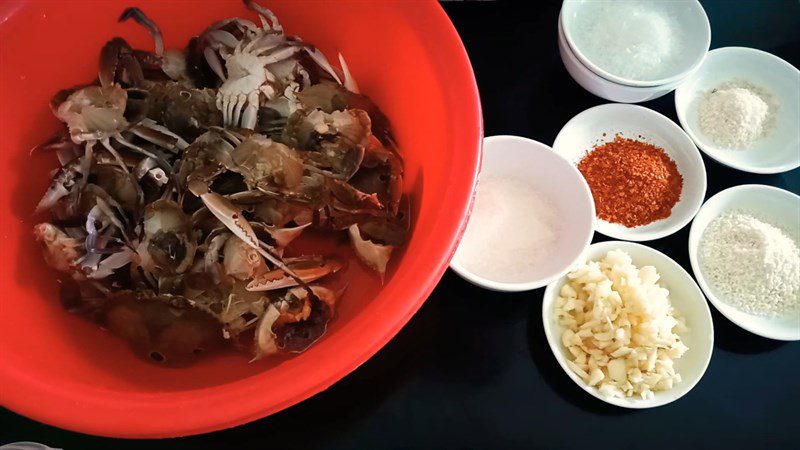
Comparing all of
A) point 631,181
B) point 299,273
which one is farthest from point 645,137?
point 299,273

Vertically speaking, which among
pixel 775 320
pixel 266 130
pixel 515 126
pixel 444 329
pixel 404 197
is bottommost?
pixel 775 320

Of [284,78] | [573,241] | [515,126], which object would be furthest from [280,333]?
[515,126]

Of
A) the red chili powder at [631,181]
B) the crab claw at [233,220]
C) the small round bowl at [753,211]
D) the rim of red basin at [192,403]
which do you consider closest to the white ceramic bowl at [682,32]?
the red chili powder at [631,181]

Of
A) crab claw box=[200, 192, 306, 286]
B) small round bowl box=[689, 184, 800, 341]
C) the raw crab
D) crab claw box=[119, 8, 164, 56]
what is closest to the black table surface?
small round bowl box=[689, 184, 800, 341]

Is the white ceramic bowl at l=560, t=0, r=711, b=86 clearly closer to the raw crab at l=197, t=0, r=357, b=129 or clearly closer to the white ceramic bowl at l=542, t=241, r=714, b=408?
the white ceramic bowl at l=542, t=241, r=714, b=408

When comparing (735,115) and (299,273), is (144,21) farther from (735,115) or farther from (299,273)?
→ (735,115)

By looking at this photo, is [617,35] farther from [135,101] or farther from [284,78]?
[135,101]

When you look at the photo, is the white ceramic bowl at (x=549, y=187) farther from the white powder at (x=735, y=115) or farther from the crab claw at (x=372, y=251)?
the white powder at (x=735, y=115)

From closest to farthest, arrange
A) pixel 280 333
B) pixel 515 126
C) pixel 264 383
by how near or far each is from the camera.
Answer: pixel 264 383 → pixel 280 333 → pixel 515 126
